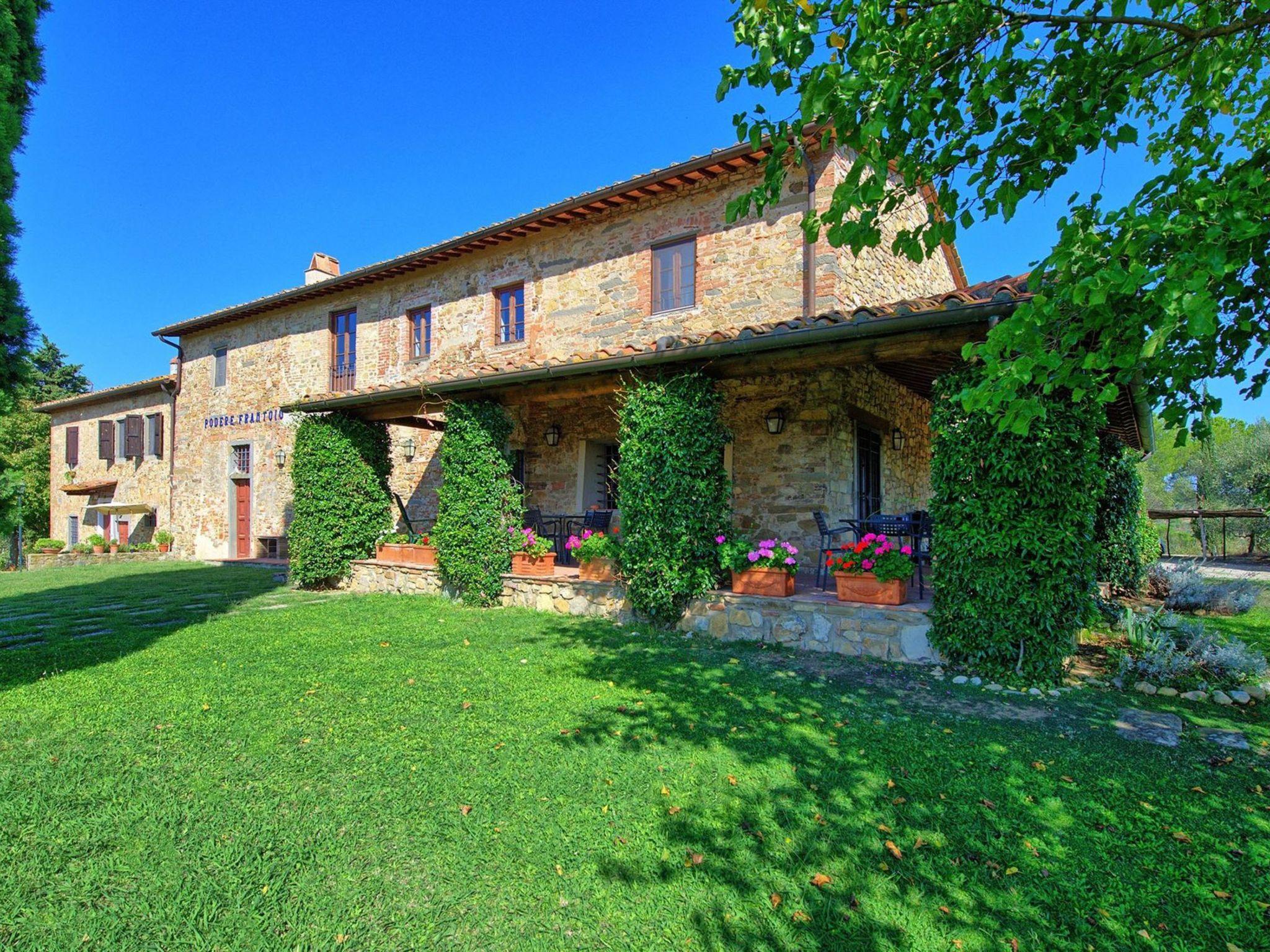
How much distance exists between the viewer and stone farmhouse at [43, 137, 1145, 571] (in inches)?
243

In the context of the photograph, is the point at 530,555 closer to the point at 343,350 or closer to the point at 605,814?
the point at 605,814

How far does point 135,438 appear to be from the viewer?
1816 cm

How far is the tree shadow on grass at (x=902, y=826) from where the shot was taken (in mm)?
2064

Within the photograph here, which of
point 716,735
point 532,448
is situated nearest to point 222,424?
point 532,448

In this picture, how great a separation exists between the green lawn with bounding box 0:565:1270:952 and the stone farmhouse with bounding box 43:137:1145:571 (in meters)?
2.97

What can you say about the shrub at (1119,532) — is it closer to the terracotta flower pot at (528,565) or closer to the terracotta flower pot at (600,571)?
the terracotta flower pot at (600,571)

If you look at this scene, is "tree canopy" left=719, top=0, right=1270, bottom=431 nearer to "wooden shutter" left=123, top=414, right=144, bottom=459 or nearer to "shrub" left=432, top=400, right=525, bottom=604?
"shrub" left=432, top=400, right=525, bottom=604

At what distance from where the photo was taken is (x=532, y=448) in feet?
35.4

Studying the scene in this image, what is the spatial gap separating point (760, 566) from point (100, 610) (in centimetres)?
783

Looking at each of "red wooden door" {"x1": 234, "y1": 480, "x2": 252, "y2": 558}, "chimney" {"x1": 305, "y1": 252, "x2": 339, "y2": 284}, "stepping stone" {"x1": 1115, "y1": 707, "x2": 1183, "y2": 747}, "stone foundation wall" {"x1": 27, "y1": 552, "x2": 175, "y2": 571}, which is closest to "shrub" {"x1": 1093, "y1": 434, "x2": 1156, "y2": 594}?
"stepping stone" {"x1": 1115, "y1": 707, "x2": 1183, "y2": 747}

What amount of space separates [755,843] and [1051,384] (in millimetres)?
2385

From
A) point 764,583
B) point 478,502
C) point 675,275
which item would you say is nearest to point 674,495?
point 764,583

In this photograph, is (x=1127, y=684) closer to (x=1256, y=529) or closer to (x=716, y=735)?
(x=716, y=735)

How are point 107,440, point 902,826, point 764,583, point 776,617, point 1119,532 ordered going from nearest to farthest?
point 902,826 → point 776,617 → point 764,583 → point 1119,532 → point 107,440
